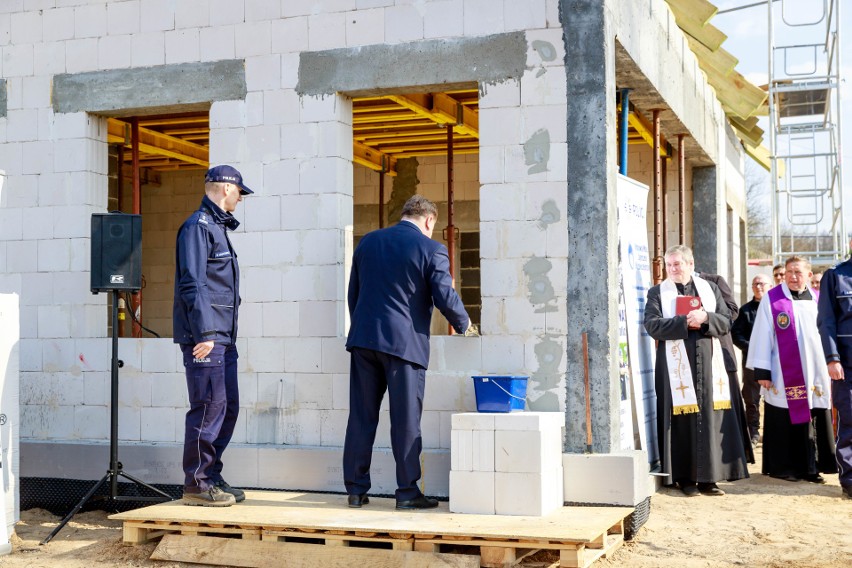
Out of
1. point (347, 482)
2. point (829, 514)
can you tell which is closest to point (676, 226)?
point (829, 514)

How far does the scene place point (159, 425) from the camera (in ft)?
24.5

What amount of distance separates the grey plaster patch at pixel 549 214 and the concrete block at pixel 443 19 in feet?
4.16

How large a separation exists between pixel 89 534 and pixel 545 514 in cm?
297

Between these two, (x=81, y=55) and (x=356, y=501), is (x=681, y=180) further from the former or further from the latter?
(x=81, y=55)

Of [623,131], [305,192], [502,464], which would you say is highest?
[623,131]

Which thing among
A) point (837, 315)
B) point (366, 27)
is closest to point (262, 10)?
point (366, 27)

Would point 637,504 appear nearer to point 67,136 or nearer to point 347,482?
point 347,482

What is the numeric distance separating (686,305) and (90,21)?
481 cm

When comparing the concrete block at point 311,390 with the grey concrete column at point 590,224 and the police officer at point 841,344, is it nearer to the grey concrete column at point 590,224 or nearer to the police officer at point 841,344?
the grey concrete column at point 590,224

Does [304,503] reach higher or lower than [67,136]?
→ lower

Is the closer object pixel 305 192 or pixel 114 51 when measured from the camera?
pixel 305 192

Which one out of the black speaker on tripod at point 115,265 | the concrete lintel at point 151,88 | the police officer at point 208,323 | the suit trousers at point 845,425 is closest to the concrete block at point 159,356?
the black speaker on tripod at point 115,265

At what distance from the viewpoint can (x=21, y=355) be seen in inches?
308

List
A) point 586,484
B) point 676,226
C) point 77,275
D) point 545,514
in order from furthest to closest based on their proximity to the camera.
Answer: point 676,226 → point 77,275 → point 586,484 → point 545,514
